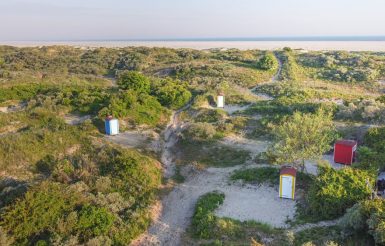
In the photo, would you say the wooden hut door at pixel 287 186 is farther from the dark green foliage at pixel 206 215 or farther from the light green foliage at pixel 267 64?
the light green foliage at pixel 267 64

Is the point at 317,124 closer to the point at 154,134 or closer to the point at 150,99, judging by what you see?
the point at 154,134

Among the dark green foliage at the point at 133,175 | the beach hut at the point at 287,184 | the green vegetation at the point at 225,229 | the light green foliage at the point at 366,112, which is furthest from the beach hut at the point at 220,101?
the green vegetation at the point at 225,229

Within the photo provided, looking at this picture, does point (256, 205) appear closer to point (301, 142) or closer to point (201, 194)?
point (201, 194)

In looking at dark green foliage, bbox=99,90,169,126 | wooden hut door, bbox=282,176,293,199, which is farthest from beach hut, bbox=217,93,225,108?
wooden hut door, bbox=282,176,293,199

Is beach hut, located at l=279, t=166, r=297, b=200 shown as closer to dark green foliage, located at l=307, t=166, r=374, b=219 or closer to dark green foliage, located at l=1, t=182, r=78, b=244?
dark green foliage, located at l=307, t=166, r=374, b=219

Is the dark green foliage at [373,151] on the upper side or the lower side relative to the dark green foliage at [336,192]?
upper

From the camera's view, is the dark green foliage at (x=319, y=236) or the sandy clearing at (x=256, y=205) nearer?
the dark green foliage at (x=319, y=236)

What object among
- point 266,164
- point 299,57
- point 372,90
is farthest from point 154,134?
point 299,57

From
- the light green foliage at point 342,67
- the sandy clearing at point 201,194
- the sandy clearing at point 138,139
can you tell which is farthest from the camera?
the light green foliage at point 342,67

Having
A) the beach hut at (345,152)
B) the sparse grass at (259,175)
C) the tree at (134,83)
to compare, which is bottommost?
the sparse grass at (259,175)

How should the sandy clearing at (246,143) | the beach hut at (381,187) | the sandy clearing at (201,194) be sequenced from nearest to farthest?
1. the sandy clearing at (201,194)
2. the beach hut at (381,187)
3. the sandy clearing at (246,143)
